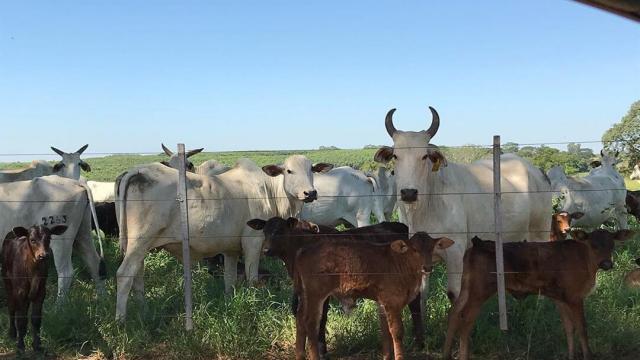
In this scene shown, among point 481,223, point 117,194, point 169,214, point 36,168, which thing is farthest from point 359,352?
point 36,168

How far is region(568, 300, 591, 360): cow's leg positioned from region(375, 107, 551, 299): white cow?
1028 millimetres

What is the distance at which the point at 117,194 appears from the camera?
22.9 ft

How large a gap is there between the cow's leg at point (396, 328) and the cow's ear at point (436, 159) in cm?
147

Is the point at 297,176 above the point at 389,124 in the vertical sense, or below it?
below

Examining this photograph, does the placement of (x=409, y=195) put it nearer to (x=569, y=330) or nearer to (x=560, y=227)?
(x=569, y=330)

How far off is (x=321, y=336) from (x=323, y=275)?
876 millimetres

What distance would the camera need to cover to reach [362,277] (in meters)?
5.12

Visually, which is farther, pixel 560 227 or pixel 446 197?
pixel 560 227

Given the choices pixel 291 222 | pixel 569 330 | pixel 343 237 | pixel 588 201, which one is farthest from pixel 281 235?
pixel 588 201

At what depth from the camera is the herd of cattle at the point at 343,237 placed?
5.20m

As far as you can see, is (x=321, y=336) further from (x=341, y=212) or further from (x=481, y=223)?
(x=341, y=212)


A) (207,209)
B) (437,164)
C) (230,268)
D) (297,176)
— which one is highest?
(437,164)

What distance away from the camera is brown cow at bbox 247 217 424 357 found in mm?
5816

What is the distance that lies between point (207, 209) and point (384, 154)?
234 centimetres
